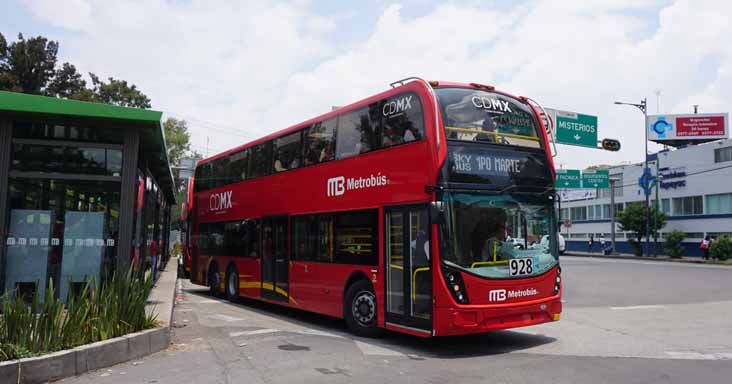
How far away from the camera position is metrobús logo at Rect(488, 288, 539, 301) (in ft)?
29.3

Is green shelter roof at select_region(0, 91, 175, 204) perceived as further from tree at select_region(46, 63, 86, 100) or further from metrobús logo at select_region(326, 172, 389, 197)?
tree at select_region(46, 63, 86, 100)

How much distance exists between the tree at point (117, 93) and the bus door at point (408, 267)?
43074 mm

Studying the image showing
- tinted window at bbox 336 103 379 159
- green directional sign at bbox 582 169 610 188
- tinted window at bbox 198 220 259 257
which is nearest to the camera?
tinted window at bbox 336 103 379 159

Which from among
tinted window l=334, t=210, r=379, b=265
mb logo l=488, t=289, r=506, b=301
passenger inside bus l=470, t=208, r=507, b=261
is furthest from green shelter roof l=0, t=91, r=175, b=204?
mb logo l=488, t=289, r=506, b=301

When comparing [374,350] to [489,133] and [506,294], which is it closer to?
[506,294]

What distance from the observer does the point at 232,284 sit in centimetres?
1648

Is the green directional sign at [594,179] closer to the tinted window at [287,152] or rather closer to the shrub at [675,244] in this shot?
the shrub at [675,244]

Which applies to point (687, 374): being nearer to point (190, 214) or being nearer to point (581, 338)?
point (581, 338)

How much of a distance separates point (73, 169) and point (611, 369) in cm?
992

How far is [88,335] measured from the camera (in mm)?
7824

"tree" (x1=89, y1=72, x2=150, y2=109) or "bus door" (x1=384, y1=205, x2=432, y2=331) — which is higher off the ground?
"tree" (x1=89, y1=72, x2=150, y2=109)

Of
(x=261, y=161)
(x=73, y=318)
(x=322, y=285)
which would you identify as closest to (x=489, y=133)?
(x=322, y=285)

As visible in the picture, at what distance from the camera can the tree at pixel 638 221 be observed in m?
48.1

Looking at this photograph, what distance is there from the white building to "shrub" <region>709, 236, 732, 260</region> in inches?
223
